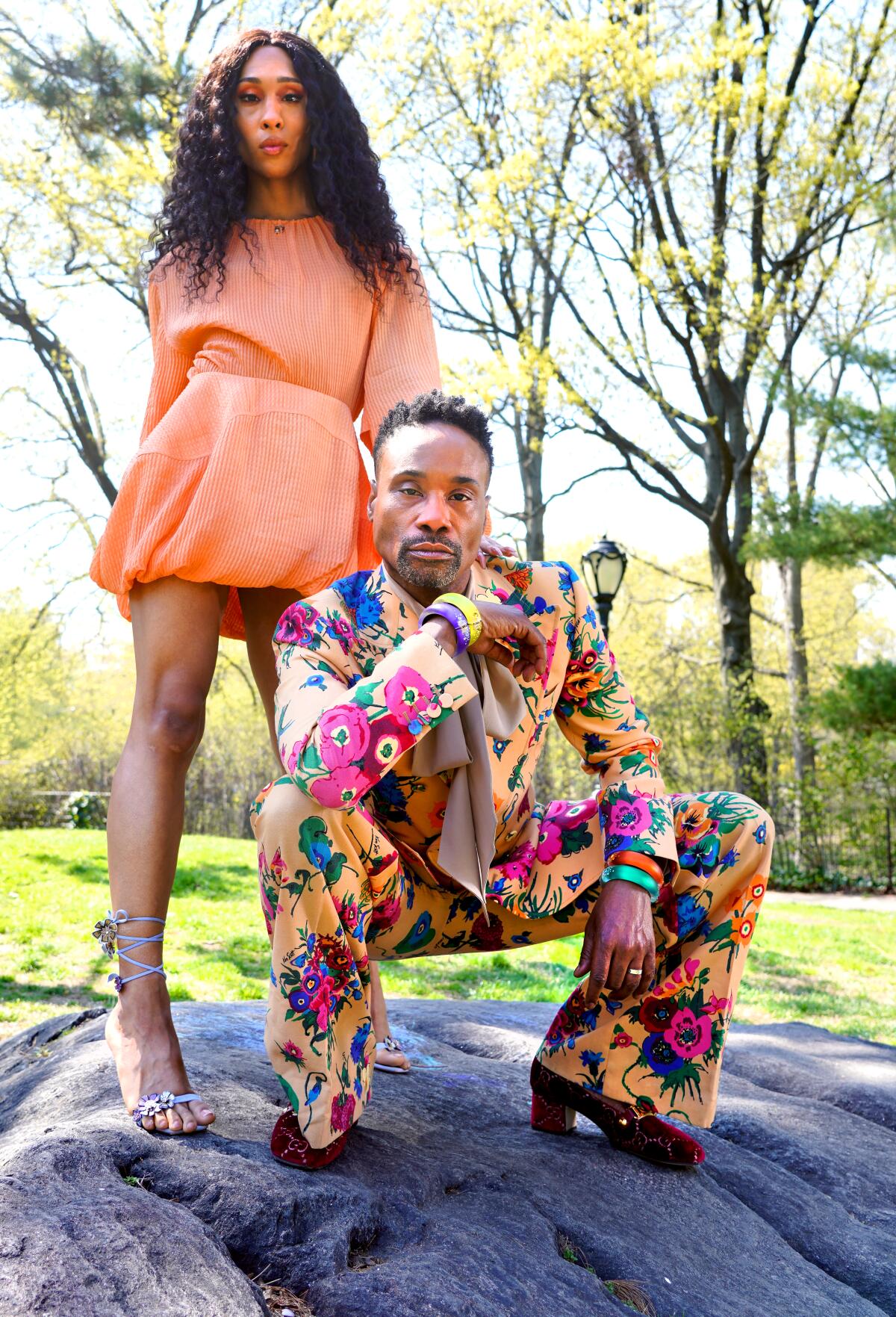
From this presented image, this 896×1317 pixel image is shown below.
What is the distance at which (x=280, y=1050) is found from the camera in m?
1.86

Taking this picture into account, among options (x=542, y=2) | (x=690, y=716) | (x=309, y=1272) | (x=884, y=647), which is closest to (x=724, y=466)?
(x=690, y=716)

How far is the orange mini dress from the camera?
240 centimetres

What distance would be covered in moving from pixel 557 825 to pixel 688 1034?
18.9 inches

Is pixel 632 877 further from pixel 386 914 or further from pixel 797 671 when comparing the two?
pixel 797 671

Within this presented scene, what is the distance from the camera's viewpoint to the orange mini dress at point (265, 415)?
7.88 ft

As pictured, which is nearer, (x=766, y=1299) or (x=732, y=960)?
(x=766, y=1299)

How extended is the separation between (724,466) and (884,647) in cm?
2129

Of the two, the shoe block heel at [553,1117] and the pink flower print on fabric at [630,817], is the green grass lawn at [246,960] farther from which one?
the pink flower print on fabric at [630,817]

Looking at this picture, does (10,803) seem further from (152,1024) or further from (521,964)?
(152,1024)

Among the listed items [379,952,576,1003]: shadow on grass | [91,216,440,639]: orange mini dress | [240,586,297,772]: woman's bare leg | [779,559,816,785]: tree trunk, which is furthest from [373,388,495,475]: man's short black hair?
[779,559,816,785]: tree trunk

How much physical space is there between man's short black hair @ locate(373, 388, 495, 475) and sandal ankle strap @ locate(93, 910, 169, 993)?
1.07 meters

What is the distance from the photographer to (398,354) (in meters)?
2.72

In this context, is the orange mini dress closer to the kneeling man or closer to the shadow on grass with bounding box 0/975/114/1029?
the kneeling man

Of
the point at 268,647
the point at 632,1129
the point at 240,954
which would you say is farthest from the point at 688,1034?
the point at 240,954
